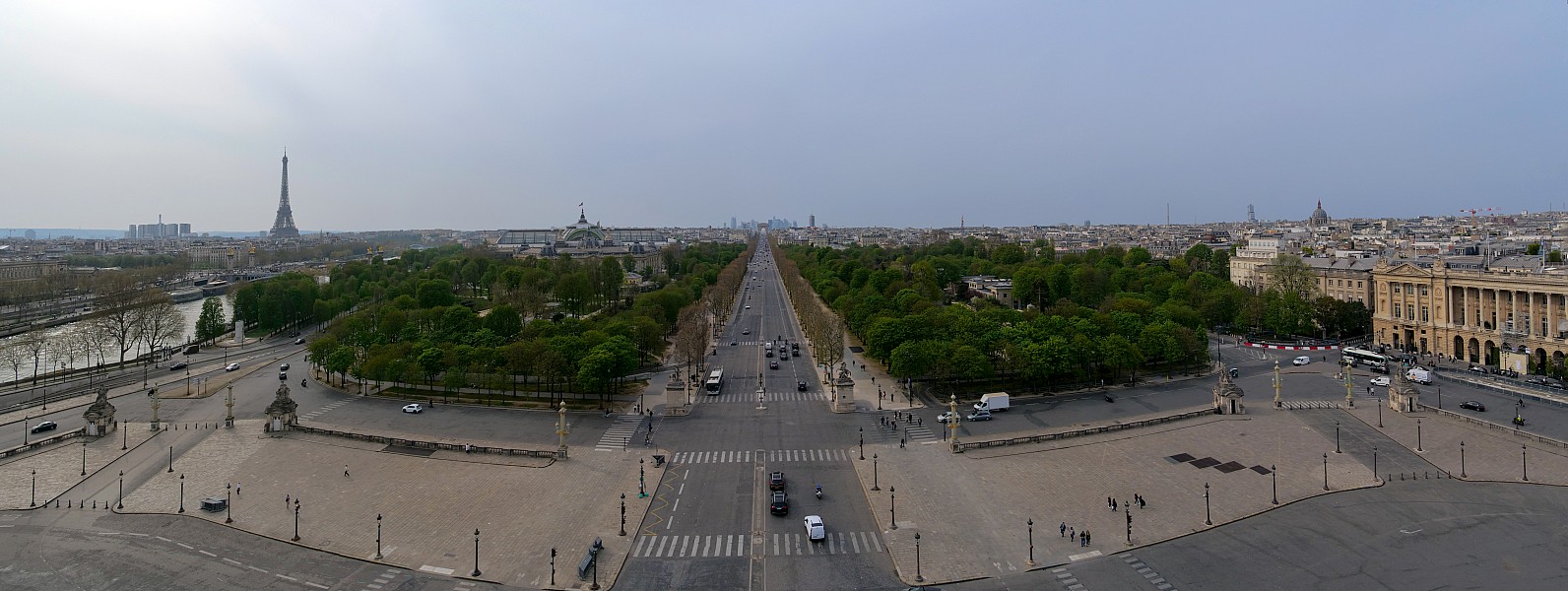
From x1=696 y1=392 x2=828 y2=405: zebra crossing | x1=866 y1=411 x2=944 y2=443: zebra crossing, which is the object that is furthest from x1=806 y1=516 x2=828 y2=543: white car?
x1=696 y1=392 x2=828 y2=405: zebra crossing

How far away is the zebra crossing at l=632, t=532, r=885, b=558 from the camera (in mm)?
28844

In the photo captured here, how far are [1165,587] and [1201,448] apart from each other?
1856cm

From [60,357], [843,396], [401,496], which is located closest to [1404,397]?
[843,396]

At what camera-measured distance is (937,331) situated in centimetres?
6631

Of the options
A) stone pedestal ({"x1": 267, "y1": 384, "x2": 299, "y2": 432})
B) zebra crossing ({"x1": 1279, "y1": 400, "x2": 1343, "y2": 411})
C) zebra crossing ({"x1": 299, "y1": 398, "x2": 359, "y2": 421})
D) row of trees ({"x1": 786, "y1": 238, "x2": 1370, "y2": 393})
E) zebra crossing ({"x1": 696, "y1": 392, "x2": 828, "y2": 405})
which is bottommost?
zebra crossing ({"x1": 1279, "y1": 400, "x2": 1343, "y2": 411})

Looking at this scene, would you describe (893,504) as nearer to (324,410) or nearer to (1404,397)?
(1404,397)

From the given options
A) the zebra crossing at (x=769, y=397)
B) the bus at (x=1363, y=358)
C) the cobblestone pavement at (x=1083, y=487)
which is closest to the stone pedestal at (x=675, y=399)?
the zebra crossing at (x=769, y=397)

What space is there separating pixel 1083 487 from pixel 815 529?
13.7 metres

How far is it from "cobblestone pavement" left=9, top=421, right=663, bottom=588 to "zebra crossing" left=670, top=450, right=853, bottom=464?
2.67 meters

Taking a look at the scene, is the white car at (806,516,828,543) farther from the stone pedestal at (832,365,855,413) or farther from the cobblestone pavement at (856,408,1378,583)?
the stone pedestal at (832,365,855,413)

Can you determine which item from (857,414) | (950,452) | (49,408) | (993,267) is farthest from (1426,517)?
(993,267)

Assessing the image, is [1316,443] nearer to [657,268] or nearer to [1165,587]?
[1165,587]

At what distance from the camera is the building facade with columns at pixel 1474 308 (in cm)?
6075

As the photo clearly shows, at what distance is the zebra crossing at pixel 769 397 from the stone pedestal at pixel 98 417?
35613 mm
